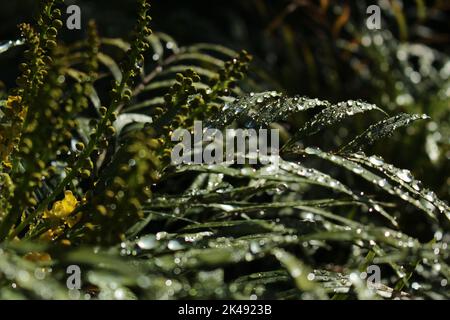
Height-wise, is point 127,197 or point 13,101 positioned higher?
point 13,101

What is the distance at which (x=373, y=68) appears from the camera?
2176 mm

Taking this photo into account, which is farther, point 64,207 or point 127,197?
point 64,207

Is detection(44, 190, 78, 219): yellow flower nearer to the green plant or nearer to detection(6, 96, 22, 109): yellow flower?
the green plant

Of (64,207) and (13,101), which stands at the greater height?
(13,101)

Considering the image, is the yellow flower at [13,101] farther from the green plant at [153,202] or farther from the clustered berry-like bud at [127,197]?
the clustered berry-like bud at [127,197]

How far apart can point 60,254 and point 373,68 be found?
5.79ft

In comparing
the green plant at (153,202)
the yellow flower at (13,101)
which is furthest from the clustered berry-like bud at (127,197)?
the yellow flower at (13,101)

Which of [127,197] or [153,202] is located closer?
[127,197]

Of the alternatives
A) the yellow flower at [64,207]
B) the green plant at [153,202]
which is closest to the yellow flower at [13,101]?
the green plant at [153,202]

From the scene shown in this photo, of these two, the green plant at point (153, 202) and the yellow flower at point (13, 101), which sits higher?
the yellow flower at point (13, 101)

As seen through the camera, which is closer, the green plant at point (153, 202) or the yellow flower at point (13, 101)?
the green plant at point (153, 202)

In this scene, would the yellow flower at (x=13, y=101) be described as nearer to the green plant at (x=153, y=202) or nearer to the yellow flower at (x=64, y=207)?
the green plant at (x=153, y=202)

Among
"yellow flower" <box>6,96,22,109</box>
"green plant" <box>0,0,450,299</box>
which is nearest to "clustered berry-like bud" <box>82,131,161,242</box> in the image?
"green plant" <box>0,0,450,299</box>
